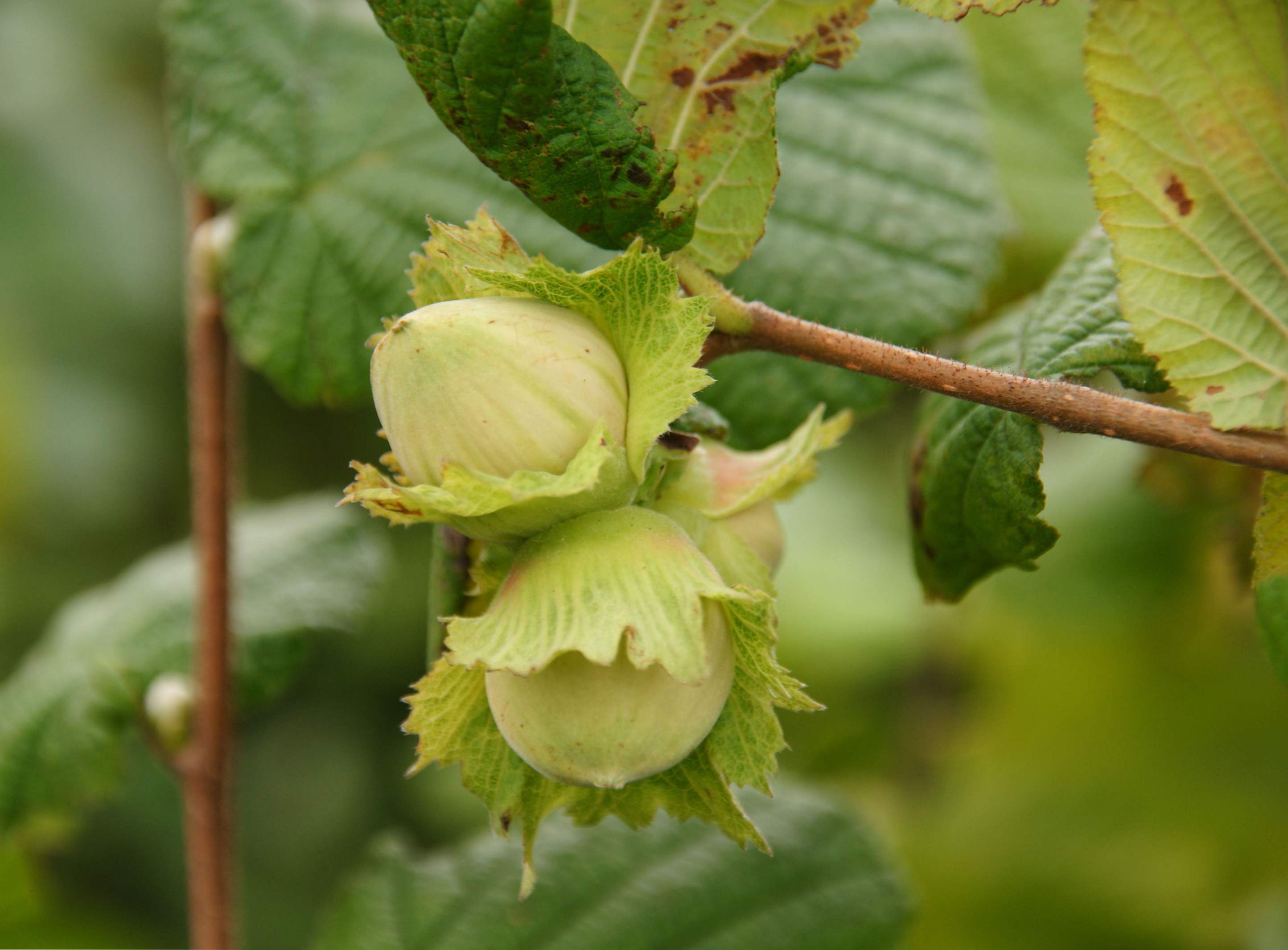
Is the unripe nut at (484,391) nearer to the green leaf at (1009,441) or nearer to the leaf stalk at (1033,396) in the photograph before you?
the leaf stalk at (1033,396)

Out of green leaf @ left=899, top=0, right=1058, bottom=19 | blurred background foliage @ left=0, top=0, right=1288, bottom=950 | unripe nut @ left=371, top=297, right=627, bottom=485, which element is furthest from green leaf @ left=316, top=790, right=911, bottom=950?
green leaf @ left=899, top=0, right=1058, bottom=19

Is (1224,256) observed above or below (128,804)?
above

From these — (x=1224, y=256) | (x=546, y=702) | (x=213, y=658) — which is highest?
(x=1224, y=256)

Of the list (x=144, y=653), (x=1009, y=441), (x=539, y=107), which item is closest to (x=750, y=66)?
(x=539, y=107)

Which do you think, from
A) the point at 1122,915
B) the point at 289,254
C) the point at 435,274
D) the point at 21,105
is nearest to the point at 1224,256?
the point at 435,274

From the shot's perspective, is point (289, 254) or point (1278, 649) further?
point (289, 254)

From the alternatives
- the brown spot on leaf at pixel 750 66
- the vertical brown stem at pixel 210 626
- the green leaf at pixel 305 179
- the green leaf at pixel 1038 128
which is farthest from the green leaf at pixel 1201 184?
the vertical brown stem at pixel 210 626

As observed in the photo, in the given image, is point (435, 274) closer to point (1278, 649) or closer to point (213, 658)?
point (1278, 649)
